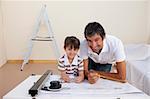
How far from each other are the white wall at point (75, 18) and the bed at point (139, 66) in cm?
109

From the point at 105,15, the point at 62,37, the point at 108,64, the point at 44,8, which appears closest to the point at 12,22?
the point at 44,8

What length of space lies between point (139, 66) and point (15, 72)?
2.17 metres

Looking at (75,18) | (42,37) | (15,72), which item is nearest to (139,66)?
(15,72)

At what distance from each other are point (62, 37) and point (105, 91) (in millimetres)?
3302

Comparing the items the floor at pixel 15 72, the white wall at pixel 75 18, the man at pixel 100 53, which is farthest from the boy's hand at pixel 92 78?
the white wall at pixel 75 18

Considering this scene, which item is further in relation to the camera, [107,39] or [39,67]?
[39,67]

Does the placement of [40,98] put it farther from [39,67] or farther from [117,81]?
[39,67]

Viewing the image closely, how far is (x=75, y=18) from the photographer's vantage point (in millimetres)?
4590

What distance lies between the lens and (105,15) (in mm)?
4582

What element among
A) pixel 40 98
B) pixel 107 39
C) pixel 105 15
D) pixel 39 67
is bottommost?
pixel 39 67

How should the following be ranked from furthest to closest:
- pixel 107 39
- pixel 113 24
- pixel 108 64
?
pixel 113 24 → pixel 108 64 → pixel 107 39

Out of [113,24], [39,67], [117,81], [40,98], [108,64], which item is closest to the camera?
[40,98]

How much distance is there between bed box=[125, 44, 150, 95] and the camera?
2206 millimetres

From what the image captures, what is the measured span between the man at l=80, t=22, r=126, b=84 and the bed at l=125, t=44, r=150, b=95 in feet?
1.06
